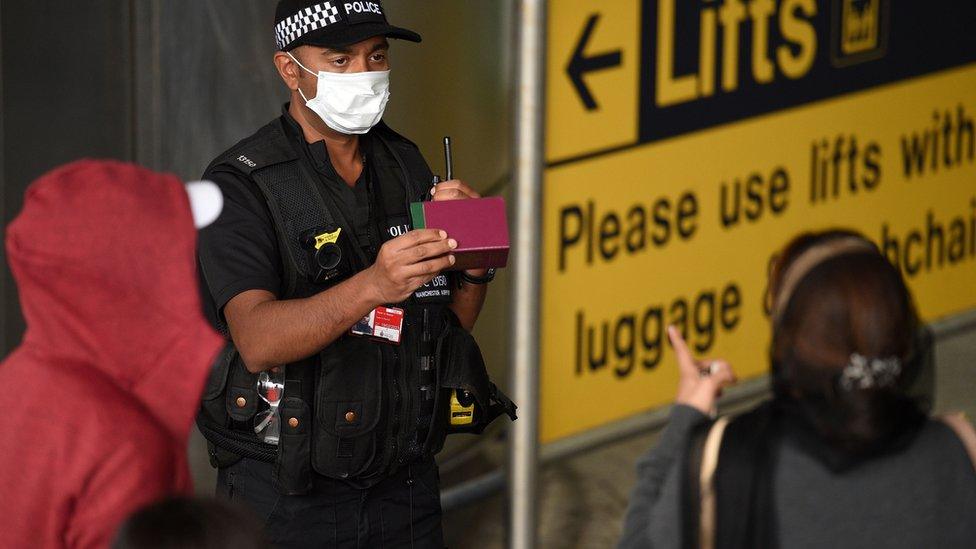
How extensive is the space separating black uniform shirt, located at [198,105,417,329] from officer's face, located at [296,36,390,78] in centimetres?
13

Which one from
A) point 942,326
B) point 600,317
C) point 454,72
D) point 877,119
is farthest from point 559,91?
Answer: point 942,326

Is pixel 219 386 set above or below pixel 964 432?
below

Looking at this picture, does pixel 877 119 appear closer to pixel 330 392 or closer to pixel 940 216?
pixel 940 216

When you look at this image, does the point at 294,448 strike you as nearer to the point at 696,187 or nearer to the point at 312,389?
the point at 312,389

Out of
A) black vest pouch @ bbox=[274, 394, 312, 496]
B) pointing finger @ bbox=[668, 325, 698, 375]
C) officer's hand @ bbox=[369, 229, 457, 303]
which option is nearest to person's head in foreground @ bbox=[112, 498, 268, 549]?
pointing finger @ bbox=[668, 325, 698, 375]

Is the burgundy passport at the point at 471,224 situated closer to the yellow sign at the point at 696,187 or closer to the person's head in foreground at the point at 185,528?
the person's head in foreground at the point at 185,528

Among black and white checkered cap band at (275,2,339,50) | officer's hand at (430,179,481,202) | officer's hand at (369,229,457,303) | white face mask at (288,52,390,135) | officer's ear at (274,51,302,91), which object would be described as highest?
black and white checkered cap band at (275,2,339,50)

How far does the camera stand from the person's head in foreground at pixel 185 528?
163 centimetres

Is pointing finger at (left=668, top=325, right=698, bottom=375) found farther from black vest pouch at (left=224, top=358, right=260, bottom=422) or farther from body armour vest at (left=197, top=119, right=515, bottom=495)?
black vest pouch at (left=224, top=358, right=260, bottom=422)

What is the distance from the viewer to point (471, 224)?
264 cm

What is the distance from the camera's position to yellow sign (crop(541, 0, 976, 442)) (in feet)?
15.6

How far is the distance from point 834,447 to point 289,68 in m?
1.51

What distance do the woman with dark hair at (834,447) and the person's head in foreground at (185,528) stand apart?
2.08ft

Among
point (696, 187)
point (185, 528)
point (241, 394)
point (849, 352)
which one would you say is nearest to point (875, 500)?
point (849, 352)
